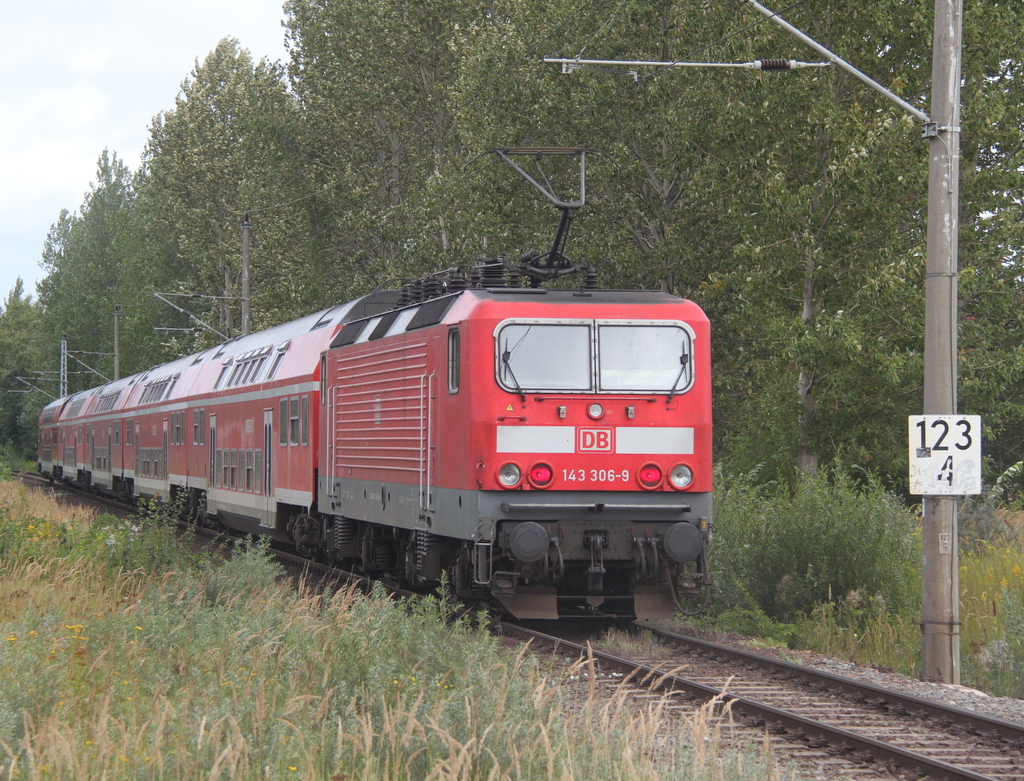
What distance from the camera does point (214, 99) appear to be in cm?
5659

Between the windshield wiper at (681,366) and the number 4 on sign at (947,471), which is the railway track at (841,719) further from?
the windshield wiper at (681,366)

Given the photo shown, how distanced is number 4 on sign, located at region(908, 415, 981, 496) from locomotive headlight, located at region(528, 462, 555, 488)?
3093 mm

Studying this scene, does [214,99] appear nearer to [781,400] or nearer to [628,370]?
[781,400]

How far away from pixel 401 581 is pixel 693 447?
500 centimetres

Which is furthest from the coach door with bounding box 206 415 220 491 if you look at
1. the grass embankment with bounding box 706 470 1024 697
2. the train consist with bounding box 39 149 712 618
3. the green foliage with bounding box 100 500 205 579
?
the grass embankment with bounding box 706 470 1024 697

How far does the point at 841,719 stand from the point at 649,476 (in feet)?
10.9

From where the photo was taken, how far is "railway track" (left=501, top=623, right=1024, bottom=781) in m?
6.97

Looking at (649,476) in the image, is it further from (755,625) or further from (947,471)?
(947,471)

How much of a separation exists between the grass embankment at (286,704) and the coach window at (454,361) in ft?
7.24

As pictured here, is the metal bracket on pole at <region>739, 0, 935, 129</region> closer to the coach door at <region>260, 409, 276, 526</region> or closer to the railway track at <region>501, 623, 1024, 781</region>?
the railway track at <region>501, 623, 1024, 781</region>

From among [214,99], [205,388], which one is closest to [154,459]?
[205,388]

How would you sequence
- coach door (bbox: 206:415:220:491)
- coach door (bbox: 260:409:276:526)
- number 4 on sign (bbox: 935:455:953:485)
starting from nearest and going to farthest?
number 4 on sign (bbox: 935:455:953:485)
coach door (bbox: 260:409:276:526)
coach door (bbox: 206:415:220:491)

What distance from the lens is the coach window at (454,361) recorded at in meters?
11.2

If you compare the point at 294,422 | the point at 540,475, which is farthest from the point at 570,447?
the point at 294,422
